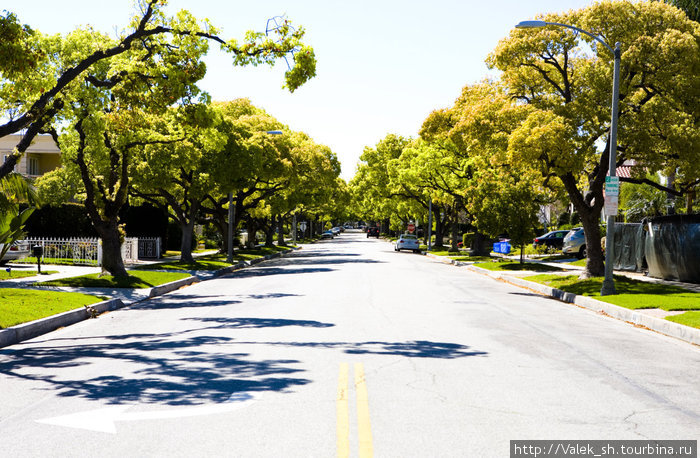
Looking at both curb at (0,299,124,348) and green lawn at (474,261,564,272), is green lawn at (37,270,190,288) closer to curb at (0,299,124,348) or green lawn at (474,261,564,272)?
curb at (0,299,124,348)

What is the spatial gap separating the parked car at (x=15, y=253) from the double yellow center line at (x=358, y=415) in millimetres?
21635

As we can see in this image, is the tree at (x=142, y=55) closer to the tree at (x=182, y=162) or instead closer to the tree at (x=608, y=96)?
the tree at (x=182, y=162)

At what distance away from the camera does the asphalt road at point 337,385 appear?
5.32m

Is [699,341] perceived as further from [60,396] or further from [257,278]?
[257,278]

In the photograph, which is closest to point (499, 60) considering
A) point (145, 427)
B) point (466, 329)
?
point (466, 329)

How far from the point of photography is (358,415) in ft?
19.5

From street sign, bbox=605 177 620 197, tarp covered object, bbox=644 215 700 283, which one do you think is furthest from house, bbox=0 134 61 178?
street sign, bbox=605 177 620 197

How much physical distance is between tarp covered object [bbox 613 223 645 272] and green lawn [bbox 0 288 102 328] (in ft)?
69.5

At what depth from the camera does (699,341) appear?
11102 millimetres

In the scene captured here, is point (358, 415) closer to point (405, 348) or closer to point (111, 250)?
point (405, 348)

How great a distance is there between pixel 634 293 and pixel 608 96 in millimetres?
6323

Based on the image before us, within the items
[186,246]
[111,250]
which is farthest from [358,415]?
[186,246]

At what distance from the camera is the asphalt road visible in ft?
17.4

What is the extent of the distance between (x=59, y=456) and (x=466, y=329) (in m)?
7.92
